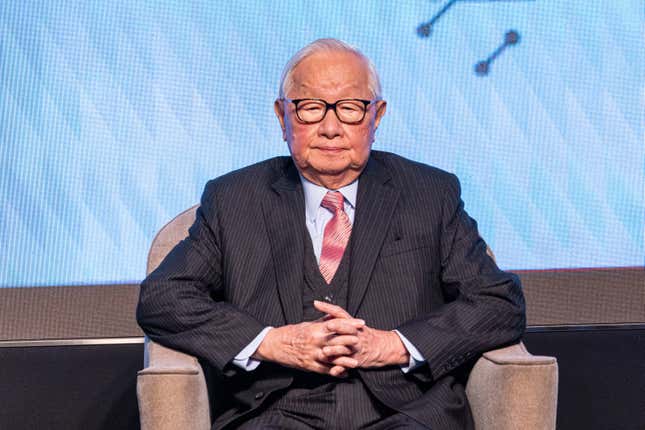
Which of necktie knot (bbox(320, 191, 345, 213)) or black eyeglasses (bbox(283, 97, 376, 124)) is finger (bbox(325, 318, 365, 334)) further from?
black eyeglasses (bbox(283, 97, 376, 124))

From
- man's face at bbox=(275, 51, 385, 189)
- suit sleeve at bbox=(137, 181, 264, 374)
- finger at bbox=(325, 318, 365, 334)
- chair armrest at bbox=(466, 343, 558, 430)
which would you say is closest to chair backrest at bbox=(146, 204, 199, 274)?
suit sleeve at bbox=(137, 181, 264, 374)

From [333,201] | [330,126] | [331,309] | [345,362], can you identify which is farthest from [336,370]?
[330,126]

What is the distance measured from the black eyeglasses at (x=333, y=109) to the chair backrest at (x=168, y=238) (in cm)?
54

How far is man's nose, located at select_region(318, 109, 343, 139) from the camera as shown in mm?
2541

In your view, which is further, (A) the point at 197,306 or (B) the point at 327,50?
(B) the point at 327,50

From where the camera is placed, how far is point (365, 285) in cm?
251

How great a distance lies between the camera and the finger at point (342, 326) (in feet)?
7.57

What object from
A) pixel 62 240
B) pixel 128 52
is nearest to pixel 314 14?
pixel 128 52

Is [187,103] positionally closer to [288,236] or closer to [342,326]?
[288,236]

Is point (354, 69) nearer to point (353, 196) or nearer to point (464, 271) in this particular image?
point (353, 196)

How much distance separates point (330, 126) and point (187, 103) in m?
1.49

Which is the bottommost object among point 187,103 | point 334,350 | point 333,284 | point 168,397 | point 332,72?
point 168,397

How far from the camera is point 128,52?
3.90 m

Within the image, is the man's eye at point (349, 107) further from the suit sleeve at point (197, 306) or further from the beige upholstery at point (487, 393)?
the beige upholstery at point (487, 393)
